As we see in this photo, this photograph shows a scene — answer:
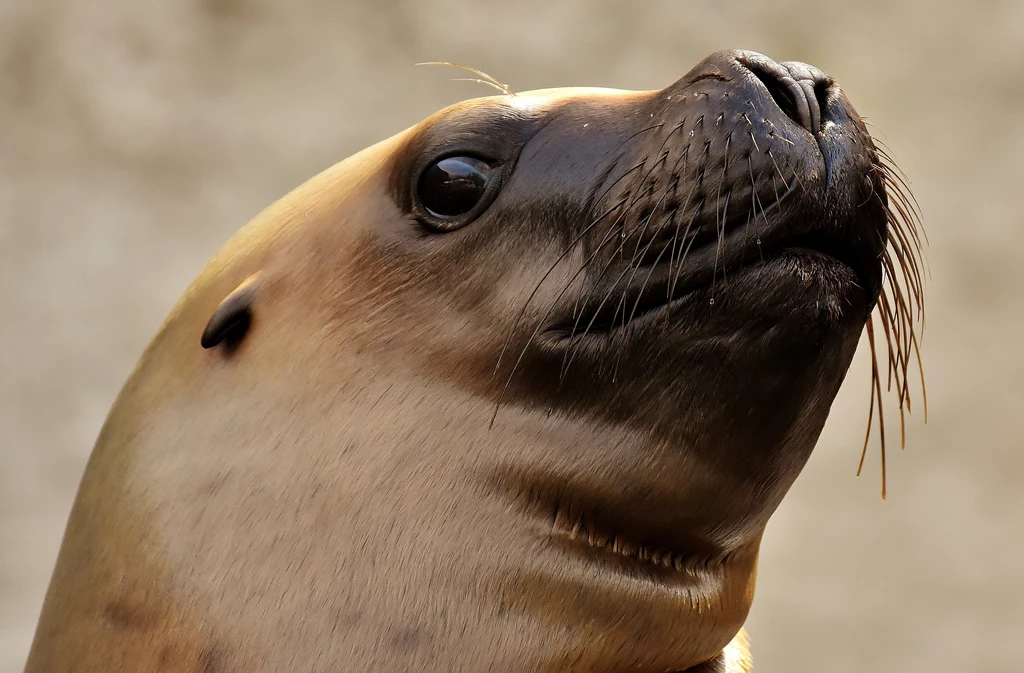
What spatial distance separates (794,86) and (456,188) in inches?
14.4

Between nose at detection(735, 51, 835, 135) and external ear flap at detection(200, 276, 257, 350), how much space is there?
2.01 feet

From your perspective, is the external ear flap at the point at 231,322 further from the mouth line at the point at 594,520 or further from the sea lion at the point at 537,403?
the mouth line at the point at 594,520

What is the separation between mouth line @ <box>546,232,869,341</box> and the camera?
3.98 ft

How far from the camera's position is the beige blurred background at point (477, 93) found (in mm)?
3816

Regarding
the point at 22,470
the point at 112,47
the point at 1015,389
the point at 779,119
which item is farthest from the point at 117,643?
the point at 1015,389

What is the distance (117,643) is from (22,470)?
259 centimetres

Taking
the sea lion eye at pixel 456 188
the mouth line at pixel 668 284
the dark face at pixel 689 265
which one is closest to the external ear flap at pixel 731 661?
the dark face at pixel 689 265

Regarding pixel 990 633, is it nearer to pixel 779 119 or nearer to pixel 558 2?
pixel 558 2

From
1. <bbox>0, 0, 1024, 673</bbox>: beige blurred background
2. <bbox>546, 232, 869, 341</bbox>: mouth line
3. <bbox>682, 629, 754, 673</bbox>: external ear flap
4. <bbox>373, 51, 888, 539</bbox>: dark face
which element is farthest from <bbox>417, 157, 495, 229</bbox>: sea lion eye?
<bbox>0, 0, 1024, 673</bbox>: beige blurred background

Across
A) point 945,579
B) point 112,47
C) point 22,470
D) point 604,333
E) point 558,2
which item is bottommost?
point 604,333

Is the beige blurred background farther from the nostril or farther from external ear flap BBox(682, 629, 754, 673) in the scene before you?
the nostril

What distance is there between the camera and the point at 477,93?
4.38 metres

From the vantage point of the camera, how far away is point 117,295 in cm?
393

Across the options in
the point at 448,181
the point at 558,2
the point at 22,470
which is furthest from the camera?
the point at 558,2
